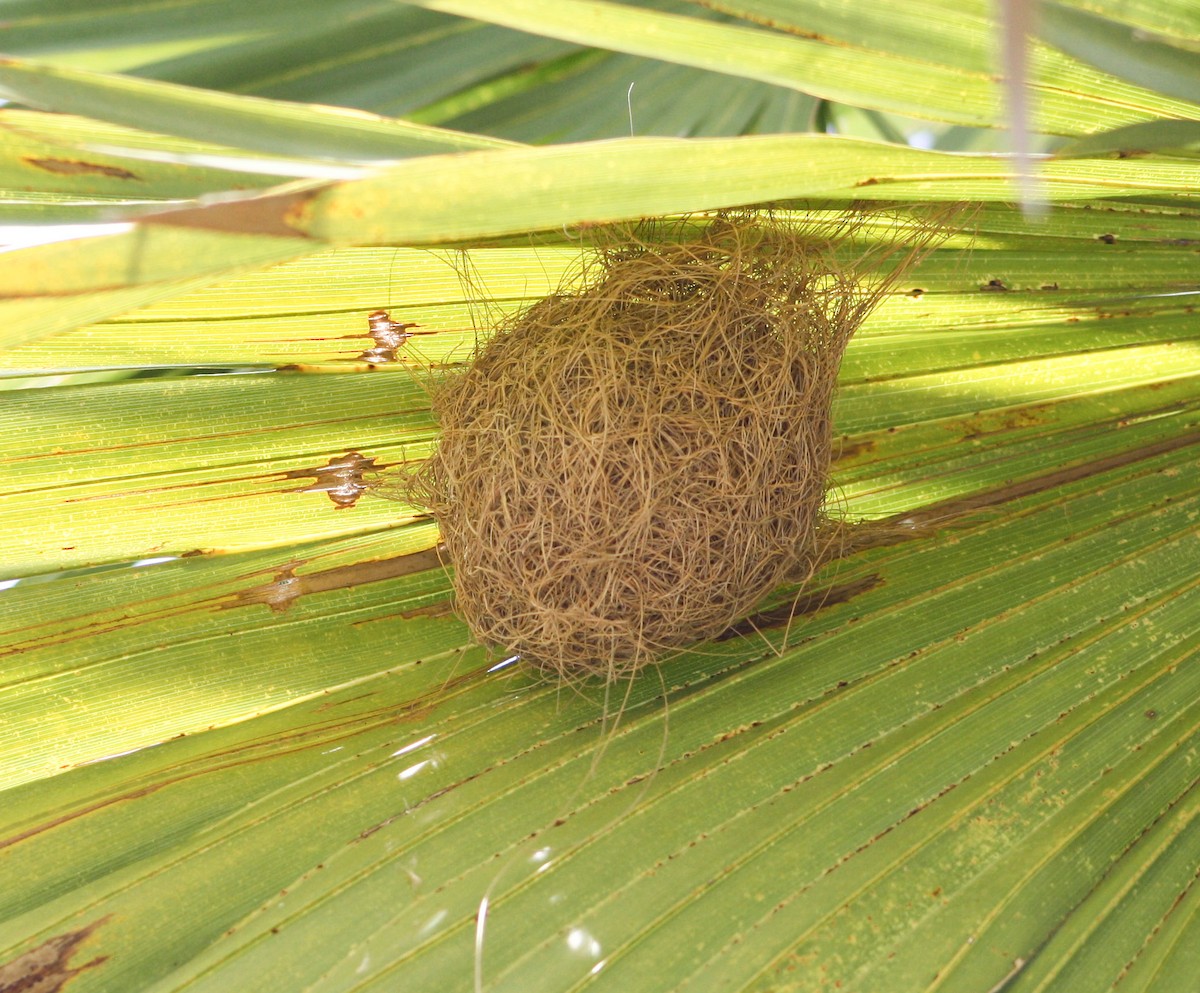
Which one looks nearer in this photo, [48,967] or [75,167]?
[75,167]

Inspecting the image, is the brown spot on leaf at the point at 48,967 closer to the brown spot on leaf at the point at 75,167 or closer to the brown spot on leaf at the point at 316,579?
the brown spot on leaf at the point at 316,579

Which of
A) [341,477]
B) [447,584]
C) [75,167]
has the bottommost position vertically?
[447,584]

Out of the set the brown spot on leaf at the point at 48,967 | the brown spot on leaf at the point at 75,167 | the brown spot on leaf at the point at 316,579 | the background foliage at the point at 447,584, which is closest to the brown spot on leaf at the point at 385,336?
the background foliage at the point at 447,584

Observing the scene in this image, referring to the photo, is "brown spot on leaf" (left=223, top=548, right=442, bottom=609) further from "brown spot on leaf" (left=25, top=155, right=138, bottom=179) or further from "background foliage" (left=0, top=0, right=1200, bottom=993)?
"brown spot on leaf" (left=25, top=155, right=138, bottom=179)

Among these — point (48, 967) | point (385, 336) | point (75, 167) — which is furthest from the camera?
point (385, 336)

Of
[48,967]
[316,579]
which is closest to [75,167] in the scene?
[316,579]

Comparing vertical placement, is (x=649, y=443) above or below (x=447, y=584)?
above

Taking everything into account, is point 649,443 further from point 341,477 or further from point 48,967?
point 48,967
